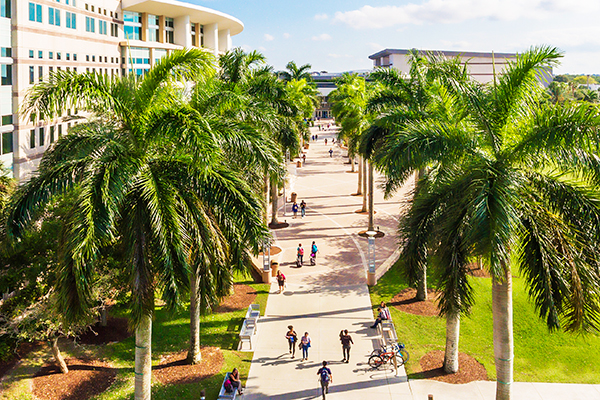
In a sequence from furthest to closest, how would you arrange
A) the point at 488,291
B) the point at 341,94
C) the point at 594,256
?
the point at 341,94 → the point at 488,291 → the point at 594,256

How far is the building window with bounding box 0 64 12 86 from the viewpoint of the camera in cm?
2049

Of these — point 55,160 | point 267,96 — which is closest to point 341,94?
point 267,96

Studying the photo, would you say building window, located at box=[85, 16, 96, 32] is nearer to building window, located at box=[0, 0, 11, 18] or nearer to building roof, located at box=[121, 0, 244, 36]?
building roof, located at box=[121, 0, 244, 36]

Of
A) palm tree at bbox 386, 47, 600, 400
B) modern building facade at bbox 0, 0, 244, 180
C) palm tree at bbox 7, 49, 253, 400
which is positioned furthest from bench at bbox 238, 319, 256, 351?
modern building facade at bbox 0, 0, 244, 180

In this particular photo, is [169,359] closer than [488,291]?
Yes

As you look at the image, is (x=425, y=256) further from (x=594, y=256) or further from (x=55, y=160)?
(x=55, y=160)

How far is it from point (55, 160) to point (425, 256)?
29.2ft

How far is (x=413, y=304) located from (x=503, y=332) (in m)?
10.1

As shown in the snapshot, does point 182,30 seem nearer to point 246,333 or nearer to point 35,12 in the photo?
point 35,12

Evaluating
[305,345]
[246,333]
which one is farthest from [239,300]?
[305,345]

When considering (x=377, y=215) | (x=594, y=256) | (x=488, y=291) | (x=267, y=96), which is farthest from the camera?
(x=377, y=215)

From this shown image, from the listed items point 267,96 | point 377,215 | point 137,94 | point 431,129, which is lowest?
point 377,215

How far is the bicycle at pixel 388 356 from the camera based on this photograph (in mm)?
16234

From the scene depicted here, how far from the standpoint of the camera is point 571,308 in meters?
9.30
